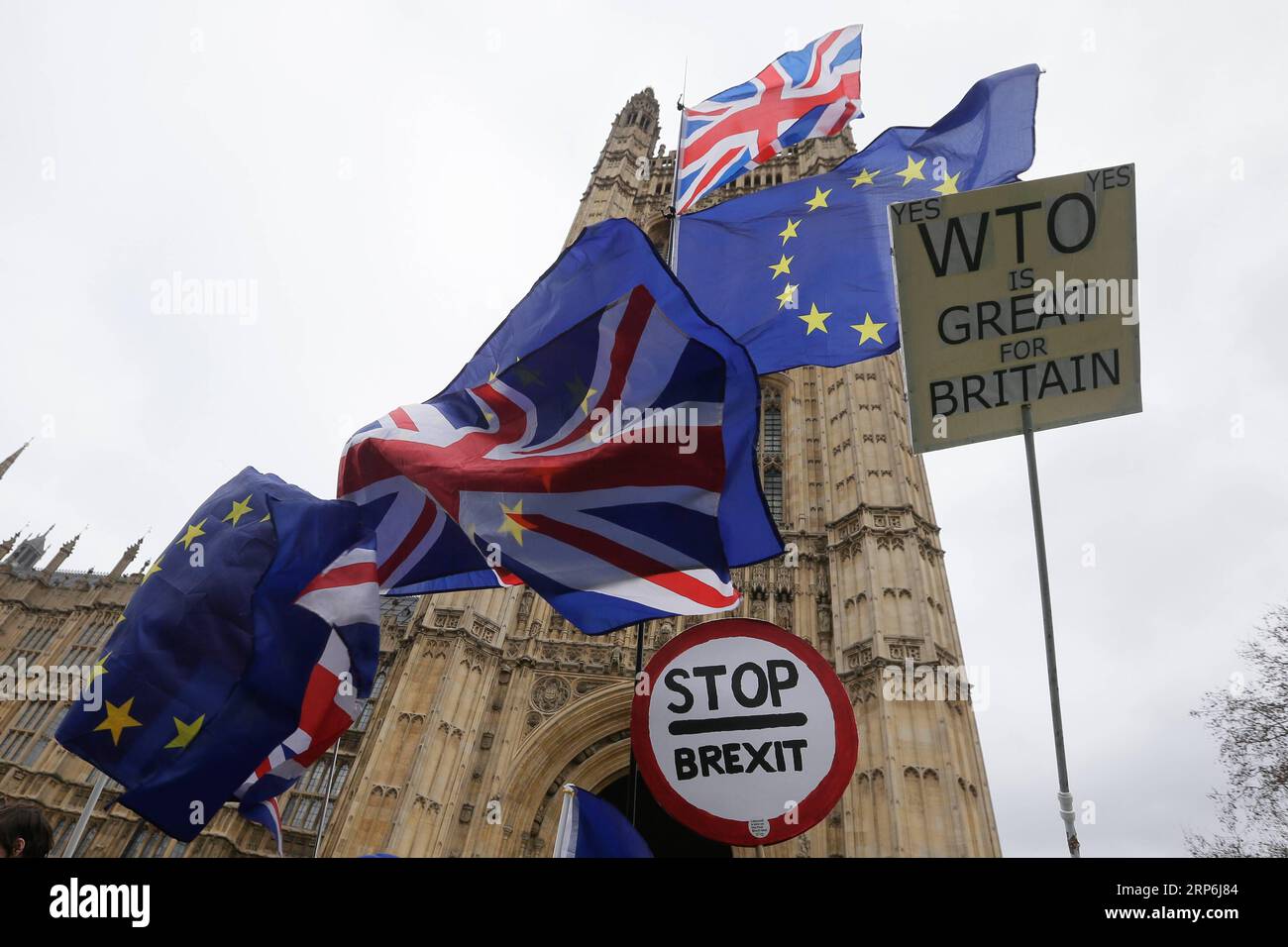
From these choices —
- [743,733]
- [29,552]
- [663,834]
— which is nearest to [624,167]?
[663,834]

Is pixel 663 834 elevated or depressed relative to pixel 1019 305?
depressed

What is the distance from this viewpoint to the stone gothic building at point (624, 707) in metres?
14.0

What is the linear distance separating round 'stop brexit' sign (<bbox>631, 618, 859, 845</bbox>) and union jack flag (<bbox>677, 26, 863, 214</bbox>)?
818 centimetres

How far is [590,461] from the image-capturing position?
6941mm

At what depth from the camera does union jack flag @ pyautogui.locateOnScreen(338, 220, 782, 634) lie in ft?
21.4

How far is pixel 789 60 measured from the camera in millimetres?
12055

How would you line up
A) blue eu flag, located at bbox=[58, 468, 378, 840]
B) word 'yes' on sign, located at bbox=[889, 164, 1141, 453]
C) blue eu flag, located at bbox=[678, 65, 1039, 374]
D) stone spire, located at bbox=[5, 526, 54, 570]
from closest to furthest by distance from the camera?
word 'yes' on sign, located at bbox=[889, 164, 1141, 453] → blue eu flag, located at bbox=[58, 468, 378, 840] → blue eu flag, located at bbox=[678, 65, 1039, 374] → stone spire, located at bbox=[5, 526, 54, 570]

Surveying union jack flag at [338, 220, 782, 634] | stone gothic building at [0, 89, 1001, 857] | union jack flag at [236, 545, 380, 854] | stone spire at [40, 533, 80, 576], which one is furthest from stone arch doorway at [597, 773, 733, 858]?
stone spire at [40, 533, 80, 576]

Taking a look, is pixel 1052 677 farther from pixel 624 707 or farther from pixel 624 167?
pixel 624 167

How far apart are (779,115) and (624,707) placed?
534 inches

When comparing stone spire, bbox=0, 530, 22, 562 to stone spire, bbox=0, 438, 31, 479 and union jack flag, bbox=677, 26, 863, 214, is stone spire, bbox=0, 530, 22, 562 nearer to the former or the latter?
stone spire, bbox=0, 438, 31, 479

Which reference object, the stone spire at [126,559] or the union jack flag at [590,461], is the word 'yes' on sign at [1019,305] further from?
the stone spire at [126,559]
